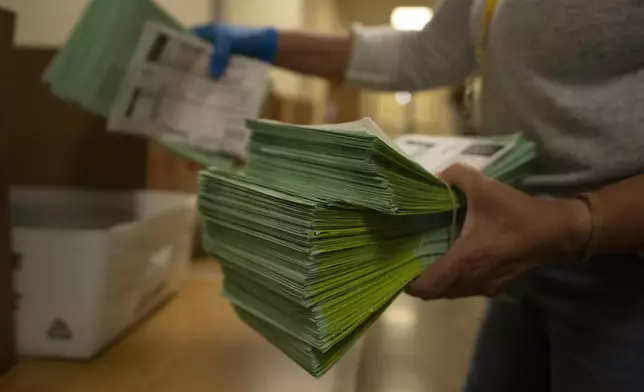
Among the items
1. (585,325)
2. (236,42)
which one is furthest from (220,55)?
(585,325)

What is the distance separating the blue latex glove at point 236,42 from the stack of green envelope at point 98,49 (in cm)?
7

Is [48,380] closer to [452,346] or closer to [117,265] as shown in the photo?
[117,265]

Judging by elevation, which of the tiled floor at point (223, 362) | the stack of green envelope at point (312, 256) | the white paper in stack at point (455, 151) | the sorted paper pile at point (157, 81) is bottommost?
the tiled floor at point (223, 362)

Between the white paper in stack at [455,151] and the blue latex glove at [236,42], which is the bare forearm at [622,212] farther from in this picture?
the blue latex glove at [236,42]

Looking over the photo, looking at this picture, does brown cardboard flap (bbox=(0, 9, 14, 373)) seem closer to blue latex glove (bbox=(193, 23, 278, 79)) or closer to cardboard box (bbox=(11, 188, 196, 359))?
cardboard box (bbox=(11, 188, 196, 359))

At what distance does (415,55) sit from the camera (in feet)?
2.49

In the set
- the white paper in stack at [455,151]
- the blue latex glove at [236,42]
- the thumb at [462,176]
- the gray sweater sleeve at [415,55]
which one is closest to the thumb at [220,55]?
the blue latex glove at [236,42]

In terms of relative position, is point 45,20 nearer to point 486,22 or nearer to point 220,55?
point 220,55

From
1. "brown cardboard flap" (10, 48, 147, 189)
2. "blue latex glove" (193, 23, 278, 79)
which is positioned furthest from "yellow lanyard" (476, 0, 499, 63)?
"brown cardboard flap" (10, 48, 147, 189)

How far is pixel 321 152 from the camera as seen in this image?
0.46m

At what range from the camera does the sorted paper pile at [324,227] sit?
0.42 metres

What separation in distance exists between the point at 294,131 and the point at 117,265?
36 cm

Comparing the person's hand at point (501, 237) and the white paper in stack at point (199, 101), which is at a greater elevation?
the white paper in stack at point (199, 101)

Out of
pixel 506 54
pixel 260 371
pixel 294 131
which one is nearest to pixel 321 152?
pixel 294 131
